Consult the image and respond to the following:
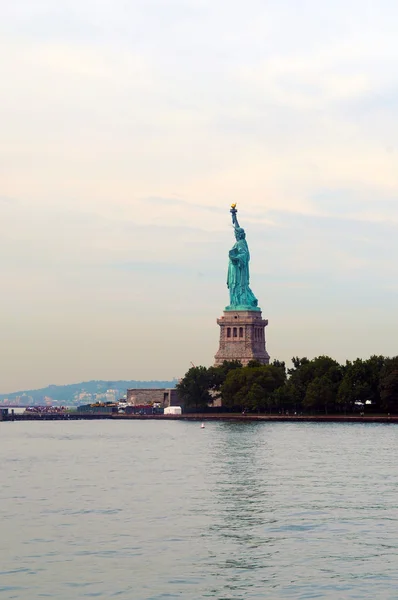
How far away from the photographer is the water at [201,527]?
39.0 metres

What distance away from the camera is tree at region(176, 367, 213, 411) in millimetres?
195625

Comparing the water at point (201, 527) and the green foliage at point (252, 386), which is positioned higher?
the green foliage at point (252, 386)

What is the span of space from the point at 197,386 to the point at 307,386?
22.7m

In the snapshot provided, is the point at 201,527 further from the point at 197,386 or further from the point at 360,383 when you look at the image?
the point at 197,386

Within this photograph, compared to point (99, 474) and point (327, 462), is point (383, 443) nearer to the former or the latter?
point (327, 462)

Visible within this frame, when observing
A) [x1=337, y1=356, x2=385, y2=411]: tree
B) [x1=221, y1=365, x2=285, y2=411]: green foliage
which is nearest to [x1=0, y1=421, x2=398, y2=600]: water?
[x1=337, y1=356, x2=385, y2=411]: tree

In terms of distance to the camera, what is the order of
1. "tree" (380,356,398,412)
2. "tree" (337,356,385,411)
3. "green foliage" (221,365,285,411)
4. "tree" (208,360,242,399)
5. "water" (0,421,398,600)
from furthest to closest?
"tree" (208,360,242,399) < "green foliage" (221,365,285,411) < "tree" (337,356,385,411) < "tree" (380,356,398,412) < "water" (0,421,398,600)

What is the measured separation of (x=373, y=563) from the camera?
4197 centimetres

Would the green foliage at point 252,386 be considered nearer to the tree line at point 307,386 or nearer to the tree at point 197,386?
the tree line at point 307,386

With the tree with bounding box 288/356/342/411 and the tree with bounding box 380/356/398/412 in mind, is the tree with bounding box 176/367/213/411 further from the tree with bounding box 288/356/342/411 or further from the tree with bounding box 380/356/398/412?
the tree with bounding box 380/356/398/412

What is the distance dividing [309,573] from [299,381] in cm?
14220

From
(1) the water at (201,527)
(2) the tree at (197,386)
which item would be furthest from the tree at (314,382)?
(1) the water at (201,527)

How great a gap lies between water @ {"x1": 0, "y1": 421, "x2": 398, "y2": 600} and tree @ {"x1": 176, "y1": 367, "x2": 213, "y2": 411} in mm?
103745

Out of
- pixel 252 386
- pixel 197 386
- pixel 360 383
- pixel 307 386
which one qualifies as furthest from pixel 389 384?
pixel 197 386
